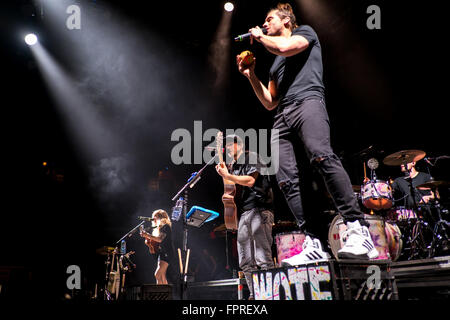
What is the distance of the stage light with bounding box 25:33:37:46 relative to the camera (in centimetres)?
649

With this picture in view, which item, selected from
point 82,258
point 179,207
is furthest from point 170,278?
point 82,258

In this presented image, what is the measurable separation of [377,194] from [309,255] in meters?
4.12

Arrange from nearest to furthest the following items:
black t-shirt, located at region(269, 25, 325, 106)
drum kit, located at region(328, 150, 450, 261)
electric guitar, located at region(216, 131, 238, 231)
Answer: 1. black t-shirt, located at region(269, 25, 325, 106)
2. electric guitar, located at region(216, 131, 238, 231)
3. drum kit, located at region(328, 150, 450, 261)

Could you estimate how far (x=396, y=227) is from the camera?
4.84m

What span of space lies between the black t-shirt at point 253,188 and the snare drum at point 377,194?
2745 millimetres

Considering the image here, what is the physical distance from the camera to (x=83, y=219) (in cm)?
982

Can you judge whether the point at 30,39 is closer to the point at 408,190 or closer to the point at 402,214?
the point at 402,214

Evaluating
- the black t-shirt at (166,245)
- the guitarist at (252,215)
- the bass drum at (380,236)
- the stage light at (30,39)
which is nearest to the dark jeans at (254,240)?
the guitarist at (252,215)

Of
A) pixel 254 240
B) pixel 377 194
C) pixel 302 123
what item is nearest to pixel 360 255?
pixel 302 123

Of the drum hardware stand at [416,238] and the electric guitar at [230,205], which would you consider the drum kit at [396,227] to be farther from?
the electric guitar at [230,205]

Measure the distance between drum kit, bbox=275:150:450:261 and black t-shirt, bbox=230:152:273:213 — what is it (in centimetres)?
153

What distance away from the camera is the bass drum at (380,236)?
4.32 m

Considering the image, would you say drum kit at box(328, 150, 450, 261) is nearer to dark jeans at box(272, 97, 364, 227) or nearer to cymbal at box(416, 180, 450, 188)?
cymbal at box(416, 180, 450, 188)

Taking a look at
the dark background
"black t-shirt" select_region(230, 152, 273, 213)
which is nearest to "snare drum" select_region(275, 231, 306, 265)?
the dark background
